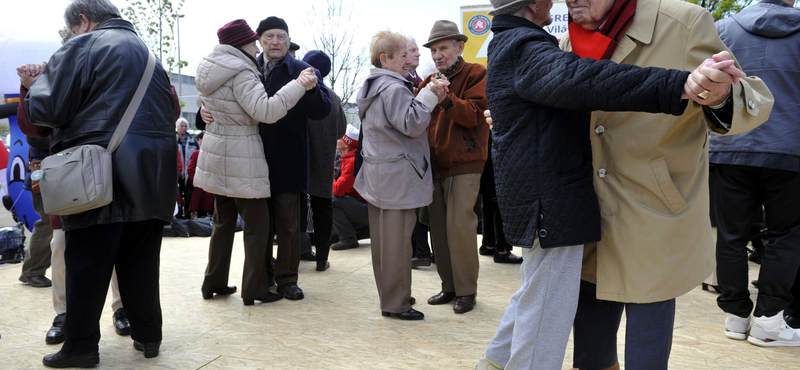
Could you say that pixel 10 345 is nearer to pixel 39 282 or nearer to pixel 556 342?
pixel 39 282

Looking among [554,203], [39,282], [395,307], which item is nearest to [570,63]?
[554,203]

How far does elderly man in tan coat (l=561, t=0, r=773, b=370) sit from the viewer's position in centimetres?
204

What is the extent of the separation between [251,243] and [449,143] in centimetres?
Result: 160

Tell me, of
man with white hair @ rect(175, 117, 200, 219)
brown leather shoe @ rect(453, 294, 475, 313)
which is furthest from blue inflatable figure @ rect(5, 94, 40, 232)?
brown leather shoe @ rect(453, 294, 475, 313)

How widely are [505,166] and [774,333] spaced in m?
2.55

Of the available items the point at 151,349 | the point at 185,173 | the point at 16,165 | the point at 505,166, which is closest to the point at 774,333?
the point at 505,166

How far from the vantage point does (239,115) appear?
4465 millimetres

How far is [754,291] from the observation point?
519 centimetres

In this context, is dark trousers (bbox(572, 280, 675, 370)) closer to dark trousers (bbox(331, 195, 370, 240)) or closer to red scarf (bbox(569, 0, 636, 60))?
red scarf (bbox(569, 0, 636, 60))

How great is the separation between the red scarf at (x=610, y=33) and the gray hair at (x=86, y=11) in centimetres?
261

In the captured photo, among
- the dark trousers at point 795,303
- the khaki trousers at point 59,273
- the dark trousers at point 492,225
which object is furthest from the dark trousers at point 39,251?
the dark trousers at point 795,303

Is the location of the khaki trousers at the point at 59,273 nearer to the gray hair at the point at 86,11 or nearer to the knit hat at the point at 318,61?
the gray hair at the point at 86,11

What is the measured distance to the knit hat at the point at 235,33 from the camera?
4484mm

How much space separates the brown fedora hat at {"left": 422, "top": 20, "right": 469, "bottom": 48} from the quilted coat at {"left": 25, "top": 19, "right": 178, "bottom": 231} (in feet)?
6.62
